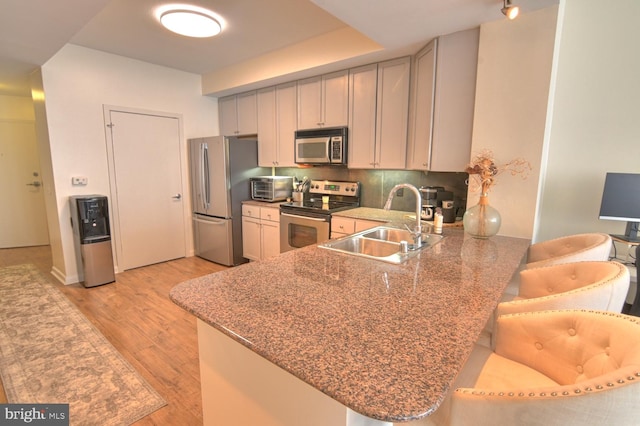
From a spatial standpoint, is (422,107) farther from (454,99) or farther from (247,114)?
(247,114)

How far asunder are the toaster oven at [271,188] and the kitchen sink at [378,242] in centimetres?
210

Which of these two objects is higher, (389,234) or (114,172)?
(114,172)

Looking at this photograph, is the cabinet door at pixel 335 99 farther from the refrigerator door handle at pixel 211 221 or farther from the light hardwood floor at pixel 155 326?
the light hardwood floor at pixel 155 326

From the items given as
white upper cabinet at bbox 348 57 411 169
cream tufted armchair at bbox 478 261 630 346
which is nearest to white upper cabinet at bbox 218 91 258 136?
white upper cabinet at bbox 348 57 411 169

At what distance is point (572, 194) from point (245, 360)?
270 centimetres

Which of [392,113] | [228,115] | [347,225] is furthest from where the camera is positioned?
[228,115]

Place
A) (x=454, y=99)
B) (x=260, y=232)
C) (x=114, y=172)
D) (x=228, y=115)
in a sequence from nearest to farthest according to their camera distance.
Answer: (x=454, y=99) → (x=114, y=172) → (x=260, y=232) → (x=228, y=115)

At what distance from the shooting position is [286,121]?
12.6 feet

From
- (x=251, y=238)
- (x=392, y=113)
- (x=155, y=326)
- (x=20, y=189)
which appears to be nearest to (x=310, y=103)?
(x=392, y=113)

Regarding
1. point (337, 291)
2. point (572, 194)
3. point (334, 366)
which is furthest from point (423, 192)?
point (334, 366)

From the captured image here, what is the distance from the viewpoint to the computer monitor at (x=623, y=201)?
2.02 m

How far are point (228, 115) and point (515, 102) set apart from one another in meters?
3.79

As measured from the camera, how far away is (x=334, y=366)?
2.51 ft

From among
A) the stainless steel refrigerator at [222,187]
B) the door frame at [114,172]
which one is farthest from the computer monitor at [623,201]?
A: the door frame at [114,172]
